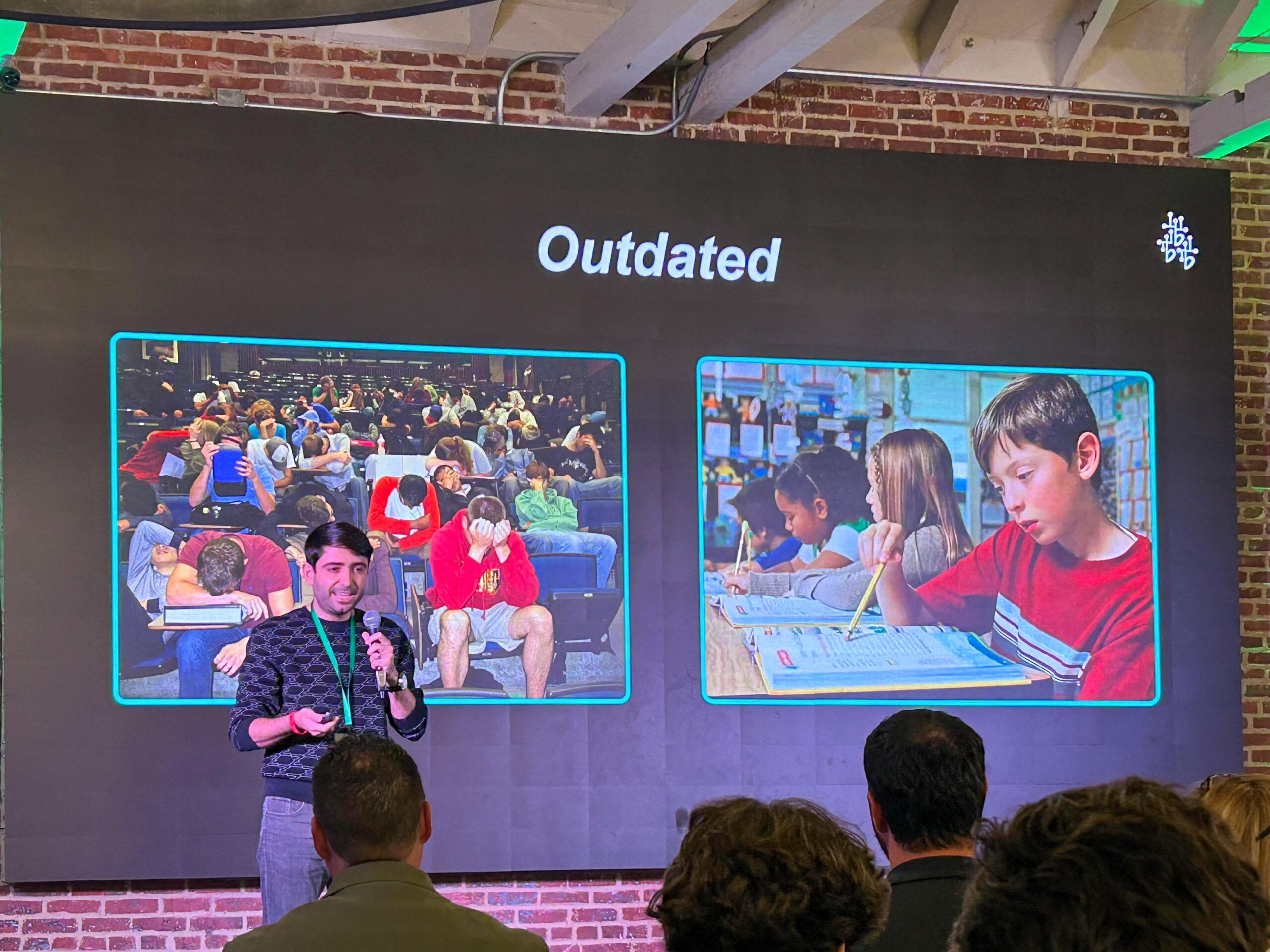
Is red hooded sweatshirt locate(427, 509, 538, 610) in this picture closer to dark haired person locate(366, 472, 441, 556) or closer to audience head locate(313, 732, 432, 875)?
dark haired person locate(366, 472, 441, 556)

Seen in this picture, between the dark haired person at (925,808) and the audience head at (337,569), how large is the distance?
2013 mm

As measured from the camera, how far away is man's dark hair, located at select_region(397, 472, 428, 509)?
4973mm

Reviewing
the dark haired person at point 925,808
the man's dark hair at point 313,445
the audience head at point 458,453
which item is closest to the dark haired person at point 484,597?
the audience head at point 458,453

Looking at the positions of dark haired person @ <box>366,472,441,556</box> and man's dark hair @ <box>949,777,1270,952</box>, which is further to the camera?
dark haired person @ <box>366,472,441,556</box>

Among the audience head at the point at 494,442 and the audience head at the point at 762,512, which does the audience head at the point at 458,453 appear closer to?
the audience head at the point at 494,442

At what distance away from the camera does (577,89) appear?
17.5 ft

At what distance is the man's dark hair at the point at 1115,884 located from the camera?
81 centimetres

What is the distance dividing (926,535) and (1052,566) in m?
0.58

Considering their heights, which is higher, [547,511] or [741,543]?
[547,511]

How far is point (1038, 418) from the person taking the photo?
18.4ft

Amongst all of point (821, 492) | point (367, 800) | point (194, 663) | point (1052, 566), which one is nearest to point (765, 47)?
point (821, 492)

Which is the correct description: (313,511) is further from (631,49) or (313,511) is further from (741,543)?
(631,49)

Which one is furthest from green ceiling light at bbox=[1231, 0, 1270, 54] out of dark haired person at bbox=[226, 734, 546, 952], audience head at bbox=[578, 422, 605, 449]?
dark haired person at bbox=[226, 734, 546, 952]

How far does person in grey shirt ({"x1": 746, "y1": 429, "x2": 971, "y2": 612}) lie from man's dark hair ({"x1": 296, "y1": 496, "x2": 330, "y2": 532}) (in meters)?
1.91
